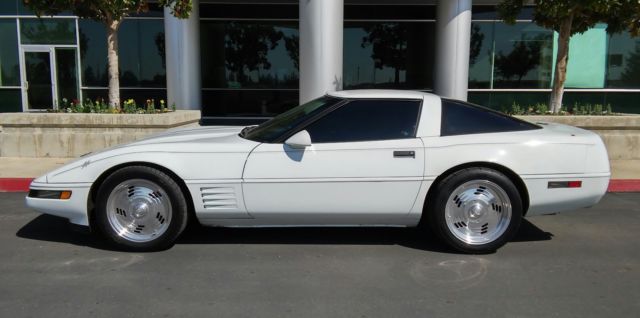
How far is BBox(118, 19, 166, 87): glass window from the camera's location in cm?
1645

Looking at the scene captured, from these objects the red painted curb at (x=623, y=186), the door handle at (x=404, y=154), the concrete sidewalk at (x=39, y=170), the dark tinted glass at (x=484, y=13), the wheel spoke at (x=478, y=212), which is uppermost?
the dark tinted glass at (x=484, y=13)

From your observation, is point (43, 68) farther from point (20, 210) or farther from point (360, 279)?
point (360, 279)

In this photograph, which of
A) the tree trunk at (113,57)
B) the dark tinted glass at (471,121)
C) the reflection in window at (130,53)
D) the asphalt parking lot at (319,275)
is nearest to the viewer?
the asphalt parking lot at (319,275)

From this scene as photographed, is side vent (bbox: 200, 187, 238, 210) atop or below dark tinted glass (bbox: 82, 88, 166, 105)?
below

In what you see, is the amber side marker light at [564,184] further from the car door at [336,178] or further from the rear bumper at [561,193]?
the car door at [336,178]

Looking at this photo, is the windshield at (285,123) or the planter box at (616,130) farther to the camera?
the planter box at (616,130)

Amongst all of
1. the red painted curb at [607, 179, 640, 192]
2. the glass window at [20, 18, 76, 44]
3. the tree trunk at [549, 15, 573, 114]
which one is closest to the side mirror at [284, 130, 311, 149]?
the red painted curb at [607, 179, 640, 192]

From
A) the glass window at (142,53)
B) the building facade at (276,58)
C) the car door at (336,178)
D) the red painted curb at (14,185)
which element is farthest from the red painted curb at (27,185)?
the glass window at (142,53)

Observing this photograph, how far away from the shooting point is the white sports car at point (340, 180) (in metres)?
4.60

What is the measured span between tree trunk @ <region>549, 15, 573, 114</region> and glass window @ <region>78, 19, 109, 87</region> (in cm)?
1256

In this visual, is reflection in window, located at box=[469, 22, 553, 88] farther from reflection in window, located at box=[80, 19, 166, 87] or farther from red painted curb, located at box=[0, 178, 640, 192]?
reflection in window, located at box=[80, 19, 166, 87]

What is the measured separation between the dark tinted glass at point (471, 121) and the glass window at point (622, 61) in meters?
13.6

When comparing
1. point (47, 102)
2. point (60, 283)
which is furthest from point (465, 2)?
point (47, 102)

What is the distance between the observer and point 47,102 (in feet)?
55.4
